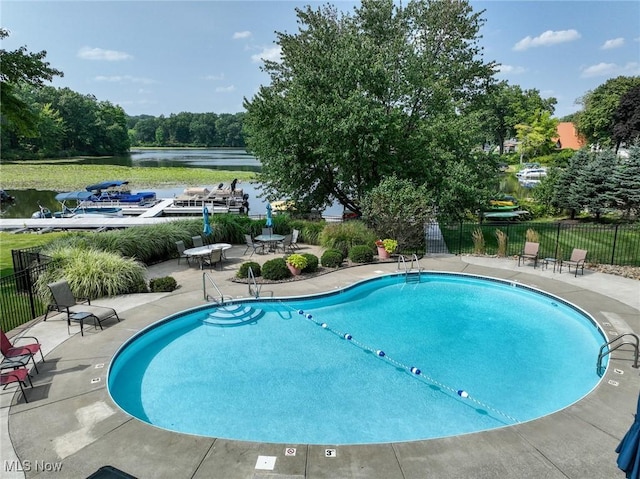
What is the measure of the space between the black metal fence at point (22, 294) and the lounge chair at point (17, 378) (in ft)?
10.1

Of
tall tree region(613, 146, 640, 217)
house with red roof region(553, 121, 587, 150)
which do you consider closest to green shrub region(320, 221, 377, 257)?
tall tree region(613, 146, 640, 217)

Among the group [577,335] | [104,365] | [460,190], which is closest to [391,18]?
[460,190]

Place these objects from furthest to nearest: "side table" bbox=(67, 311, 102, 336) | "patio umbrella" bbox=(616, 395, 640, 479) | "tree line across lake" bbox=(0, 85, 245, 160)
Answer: "tree line across lake" bbox=(0, 85, 245, 160)
"side table" bbox=(67, 311, 102, 336)
"patio umbrella" bbox=(616, 395, 640, 479)

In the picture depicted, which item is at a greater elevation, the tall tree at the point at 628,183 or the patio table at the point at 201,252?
the tall tree at the point at 628,183

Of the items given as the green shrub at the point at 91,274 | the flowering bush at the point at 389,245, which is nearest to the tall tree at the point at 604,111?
the flowering bush at the point at 389,245

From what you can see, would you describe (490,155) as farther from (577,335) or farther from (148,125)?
(148,125)

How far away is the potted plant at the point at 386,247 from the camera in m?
16.2

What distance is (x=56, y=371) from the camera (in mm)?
7734

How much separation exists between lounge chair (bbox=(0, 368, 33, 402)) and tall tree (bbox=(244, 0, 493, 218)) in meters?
13.8

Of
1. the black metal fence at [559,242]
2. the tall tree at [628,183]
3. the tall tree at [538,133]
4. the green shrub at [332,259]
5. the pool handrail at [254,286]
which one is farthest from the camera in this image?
the tall tree at [538,133]

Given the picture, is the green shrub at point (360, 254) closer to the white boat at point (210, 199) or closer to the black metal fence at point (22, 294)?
the black metal fence at point (22, 294)

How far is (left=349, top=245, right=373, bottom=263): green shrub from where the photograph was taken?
1577 centimetres

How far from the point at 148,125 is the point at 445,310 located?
161727 millimetres
